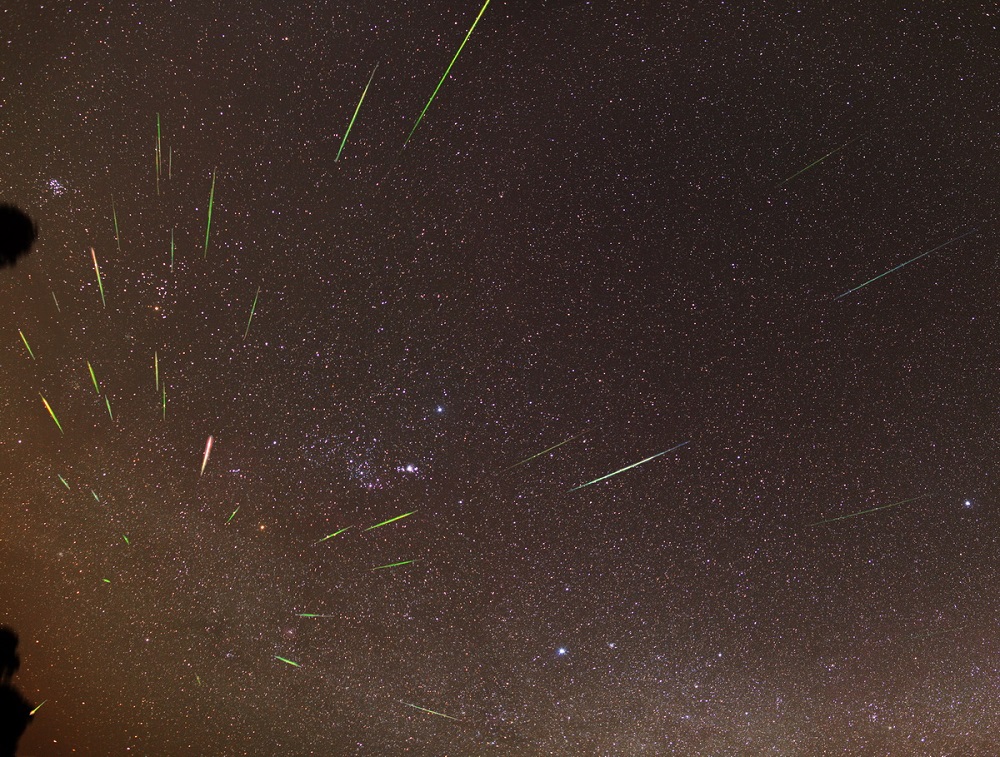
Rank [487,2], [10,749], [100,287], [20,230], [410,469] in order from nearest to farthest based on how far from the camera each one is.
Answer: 1. [20,230]
2. [10,749]
3. [487,2]
4. [100,287]
5. [410,469]

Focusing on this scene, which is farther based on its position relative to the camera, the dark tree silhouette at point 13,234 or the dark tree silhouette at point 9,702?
the dark tree silhouette at point 9,702

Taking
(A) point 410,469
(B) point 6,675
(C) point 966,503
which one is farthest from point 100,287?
(C) point 966,503

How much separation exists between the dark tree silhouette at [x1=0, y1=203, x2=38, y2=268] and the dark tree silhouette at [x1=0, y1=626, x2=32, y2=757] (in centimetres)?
67

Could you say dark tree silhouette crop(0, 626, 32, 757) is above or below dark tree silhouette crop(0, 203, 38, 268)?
below

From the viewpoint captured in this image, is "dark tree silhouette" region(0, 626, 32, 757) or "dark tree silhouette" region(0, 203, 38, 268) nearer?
"dark tree silhouette" region(0, 203, 38, 268)

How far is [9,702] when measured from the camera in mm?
1131

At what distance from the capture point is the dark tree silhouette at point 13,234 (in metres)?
0.94

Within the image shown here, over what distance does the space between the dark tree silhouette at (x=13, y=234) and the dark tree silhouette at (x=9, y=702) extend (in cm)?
67

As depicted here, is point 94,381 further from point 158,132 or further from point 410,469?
point 410,469

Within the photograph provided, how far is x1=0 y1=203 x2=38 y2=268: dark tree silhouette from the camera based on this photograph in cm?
94

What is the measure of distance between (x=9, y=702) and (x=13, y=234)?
82cm

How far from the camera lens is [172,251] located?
4133 millimetres

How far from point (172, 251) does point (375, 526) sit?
2.30 m

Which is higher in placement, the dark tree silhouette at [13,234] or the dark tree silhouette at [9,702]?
the dark tree silhouette at [13,234]
